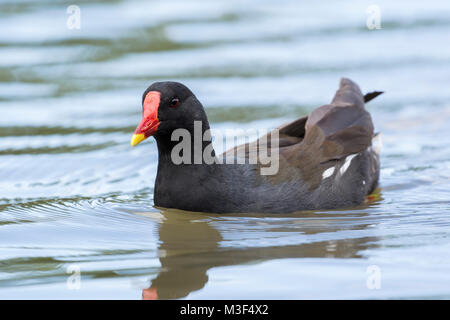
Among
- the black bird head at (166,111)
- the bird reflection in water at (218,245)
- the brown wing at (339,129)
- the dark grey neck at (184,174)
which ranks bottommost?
the bird reflection in water at (218,245)

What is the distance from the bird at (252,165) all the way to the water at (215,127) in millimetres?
146

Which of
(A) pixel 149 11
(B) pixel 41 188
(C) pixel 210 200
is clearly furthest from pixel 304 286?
(A) pixel 149 11

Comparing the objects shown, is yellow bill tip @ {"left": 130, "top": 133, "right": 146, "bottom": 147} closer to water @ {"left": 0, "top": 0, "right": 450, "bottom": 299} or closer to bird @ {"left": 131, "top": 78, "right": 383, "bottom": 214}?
bird @ {"left": 131, "top": 78, "right": 383, "bottom": 214}

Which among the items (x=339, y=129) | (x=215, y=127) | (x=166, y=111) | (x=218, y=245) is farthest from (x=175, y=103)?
(x=215, y=127)

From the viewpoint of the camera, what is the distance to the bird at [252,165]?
20.4 feet

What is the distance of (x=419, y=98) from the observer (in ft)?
34.6

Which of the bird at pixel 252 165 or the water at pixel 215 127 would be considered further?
the bird at pixel 252 165

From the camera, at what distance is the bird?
6227mm

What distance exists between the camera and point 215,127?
9.41m

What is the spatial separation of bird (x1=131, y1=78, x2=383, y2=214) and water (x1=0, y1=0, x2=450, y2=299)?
15cm

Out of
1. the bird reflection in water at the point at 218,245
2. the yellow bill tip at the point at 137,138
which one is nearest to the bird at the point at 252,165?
the yellow bill tip at the point at 137,138

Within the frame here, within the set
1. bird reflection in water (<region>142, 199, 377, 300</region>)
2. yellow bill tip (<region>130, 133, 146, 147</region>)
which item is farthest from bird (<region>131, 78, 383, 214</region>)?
bird reflection in water (<region>142, 199, 377, 300</region>)

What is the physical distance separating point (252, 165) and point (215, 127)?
2904 mm

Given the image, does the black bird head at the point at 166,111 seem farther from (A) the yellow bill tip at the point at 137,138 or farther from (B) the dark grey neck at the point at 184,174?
(B) the dark grey neck at the point at 184,174
